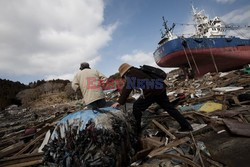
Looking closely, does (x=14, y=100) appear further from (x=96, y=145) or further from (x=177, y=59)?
(x=96, y=145)

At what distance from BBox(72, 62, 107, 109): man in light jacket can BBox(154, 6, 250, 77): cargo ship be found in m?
13.8

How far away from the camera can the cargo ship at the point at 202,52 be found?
52.5ft

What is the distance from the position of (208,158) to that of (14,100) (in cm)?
3825

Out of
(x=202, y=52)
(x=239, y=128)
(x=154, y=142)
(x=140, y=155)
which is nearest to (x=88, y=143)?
(x=140, y=155)

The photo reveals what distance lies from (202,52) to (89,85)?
53.4 ft

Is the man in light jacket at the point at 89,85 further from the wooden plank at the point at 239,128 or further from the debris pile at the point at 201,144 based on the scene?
the wooden plank at the point at 239,128

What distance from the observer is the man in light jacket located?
3.48 m

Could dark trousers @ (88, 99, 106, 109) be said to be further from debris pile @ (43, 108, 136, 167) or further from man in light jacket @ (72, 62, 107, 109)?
debris pile @ (43, 108, 136, 167)

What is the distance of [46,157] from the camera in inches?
96.1

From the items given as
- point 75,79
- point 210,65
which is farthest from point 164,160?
point 210,65

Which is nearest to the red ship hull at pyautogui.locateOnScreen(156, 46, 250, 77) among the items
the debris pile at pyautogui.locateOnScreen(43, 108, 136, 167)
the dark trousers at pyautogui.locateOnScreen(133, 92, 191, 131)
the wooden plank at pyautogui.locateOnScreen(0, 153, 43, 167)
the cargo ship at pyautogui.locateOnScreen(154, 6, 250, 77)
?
the cargo ship at pyautogui.locateOnScreen(154, 6, 250, 77)

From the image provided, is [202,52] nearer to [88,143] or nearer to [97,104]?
[97,104]

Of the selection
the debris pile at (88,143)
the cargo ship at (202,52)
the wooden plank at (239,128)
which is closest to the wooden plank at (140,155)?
the debris pile at (88,143)

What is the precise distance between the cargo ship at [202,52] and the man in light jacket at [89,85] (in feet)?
45.4
